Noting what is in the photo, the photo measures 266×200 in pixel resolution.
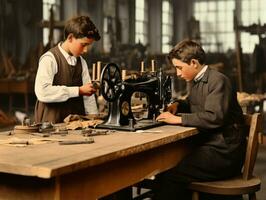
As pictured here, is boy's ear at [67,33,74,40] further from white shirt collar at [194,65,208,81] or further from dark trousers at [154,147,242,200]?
dark trousers at [154,147,242,200]

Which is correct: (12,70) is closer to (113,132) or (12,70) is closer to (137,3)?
(137,3)

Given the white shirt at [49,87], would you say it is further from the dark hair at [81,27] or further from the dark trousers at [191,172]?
the dark trousers at [191,172]

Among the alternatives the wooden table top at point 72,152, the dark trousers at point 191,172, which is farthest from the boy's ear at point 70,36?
the dark trousers at point 191,172

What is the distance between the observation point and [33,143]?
255 centimetres

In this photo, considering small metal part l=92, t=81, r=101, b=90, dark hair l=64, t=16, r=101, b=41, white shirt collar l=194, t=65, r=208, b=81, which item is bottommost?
small metal part l=92, t=81, r=101, b=90

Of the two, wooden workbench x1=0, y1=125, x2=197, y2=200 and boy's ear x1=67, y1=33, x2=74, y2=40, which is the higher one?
boy's ear x1=67, y1=33, x2=74, y2=40

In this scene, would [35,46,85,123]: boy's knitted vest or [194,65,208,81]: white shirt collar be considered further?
[35,46,85,123]: boy's knitted vest

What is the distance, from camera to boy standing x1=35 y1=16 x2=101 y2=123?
3.63 m

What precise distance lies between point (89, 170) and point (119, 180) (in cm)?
27

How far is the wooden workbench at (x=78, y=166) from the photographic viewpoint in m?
2.04

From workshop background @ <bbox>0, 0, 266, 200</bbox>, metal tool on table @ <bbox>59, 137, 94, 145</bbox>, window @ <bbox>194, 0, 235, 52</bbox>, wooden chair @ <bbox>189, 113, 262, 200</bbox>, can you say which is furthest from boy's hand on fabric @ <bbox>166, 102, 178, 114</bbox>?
window @ <bbox>194, 0, 235, 52</bbox>

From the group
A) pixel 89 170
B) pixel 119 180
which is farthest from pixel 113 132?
pixel 89 170

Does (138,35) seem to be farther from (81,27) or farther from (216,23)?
(81,27)

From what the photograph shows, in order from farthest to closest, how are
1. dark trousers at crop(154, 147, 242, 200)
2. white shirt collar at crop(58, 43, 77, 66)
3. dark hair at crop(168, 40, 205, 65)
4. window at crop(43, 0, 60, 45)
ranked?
window at crop(43, 0, 60, 45) → white shirt collar at crop(58, 43, 77, 66) → dark hair at crop(168, 40, 205, 65) → dark trousers at crop(154, 147, 242, 200)
